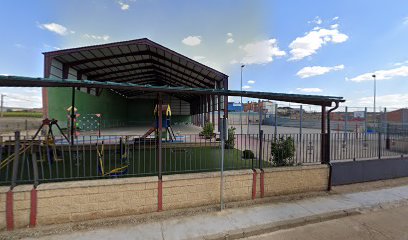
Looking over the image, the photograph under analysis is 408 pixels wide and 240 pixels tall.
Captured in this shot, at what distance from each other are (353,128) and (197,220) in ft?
48.6

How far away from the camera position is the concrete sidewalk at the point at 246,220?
4097mm

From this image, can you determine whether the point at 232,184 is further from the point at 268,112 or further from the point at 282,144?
the point at 268,112

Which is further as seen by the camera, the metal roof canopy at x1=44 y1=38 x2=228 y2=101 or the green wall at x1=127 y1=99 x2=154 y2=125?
the green wall at x1=127 y1=99 x2=154 y2=125

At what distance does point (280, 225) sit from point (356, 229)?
5.26 feet

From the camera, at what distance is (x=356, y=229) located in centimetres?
450

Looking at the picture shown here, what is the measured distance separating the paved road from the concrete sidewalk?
166 millimetres

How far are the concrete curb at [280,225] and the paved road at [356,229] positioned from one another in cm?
9

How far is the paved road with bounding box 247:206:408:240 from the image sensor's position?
423 cm

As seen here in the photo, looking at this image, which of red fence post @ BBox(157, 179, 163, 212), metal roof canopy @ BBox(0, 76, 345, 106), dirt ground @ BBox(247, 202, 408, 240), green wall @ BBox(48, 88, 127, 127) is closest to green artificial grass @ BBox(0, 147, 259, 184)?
red fence post @ BBox(157, 179, 163, 212)

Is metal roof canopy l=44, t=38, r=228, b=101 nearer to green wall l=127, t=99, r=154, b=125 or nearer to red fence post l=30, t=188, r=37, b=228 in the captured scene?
red fence post l=30, t=188, r=37, b=228

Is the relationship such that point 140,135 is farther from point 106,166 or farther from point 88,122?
point 88,122

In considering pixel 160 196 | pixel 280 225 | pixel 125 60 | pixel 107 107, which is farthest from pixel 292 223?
pixel 107 107

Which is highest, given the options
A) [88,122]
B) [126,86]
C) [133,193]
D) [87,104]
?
[87,104]

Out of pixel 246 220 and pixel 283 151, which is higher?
pixel 283 151
